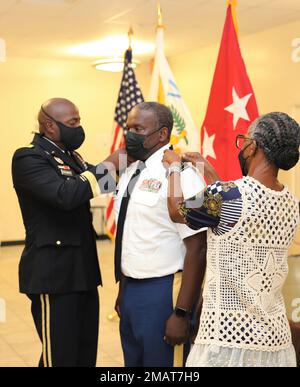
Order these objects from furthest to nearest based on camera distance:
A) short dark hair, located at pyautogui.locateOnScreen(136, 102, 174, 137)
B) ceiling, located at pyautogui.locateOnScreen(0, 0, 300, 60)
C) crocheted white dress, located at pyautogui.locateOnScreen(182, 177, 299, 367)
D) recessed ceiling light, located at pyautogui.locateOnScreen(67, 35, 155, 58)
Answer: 1. recessed ceiling light, located at pyautogui.locateOnScreen(67, 35, 155, 58)
2. ceiling, located at pyautogui.locateOnScreen(0, 0, 300, 60)
3. short dark hair, located at pyautogui.locateOnScreen(136, 102, 174, 137)
4. crocheted white dress, located at pyautogui.locateOnScreen(182, 177, 299, 367)

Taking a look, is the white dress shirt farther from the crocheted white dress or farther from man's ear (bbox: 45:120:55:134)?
man's ear (bbox: 45:120:55:134)

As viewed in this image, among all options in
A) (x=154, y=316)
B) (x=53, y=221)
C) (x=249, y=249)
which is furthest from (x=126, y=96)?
(x=249, y=249)

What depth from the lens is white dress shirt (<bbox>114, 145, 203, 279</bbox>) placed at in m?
2.13

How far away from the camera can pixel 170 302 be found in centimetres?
214

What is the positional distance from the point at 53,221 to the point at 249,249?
1.01 metres

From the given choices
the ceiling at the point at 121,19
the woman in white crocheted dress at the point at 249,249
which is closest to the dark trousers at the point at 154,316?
the woman in white crocheted dress at the point at 249,249

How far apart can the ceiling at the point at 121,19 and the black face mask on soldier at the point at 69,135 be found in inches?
142

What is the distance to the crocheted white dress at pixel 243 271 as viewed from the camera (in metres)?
1.70

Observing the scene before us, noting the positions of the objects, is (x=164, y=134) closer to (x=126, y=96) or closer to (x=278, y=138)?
(x=278, y=138)

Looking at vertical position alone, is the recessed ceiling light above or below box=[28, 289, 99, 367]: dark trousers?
above

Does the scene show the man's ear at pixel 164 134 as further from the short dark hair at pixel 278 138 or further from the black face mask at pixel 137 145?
the short dark hair at pixel 278 138

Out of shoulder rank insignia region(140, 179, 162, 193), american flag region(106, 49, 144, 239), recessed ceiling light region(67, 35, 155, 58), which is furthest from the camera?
recessed ceiling light region(67, 35, 155, 58)

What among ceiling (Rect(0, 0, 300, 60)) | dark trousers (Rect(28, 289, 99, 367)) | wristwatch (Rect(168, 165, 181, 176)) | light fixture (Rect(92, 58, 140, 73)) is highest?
ceiling (Rect(0, 0, 300, 60))

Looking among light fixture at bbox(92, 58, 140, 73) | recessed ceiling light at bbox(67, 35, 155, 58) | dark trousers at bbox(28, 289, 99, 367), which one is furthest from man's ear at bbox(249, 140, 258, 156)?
light fixture at bbox(92, 58, 140, 73)
